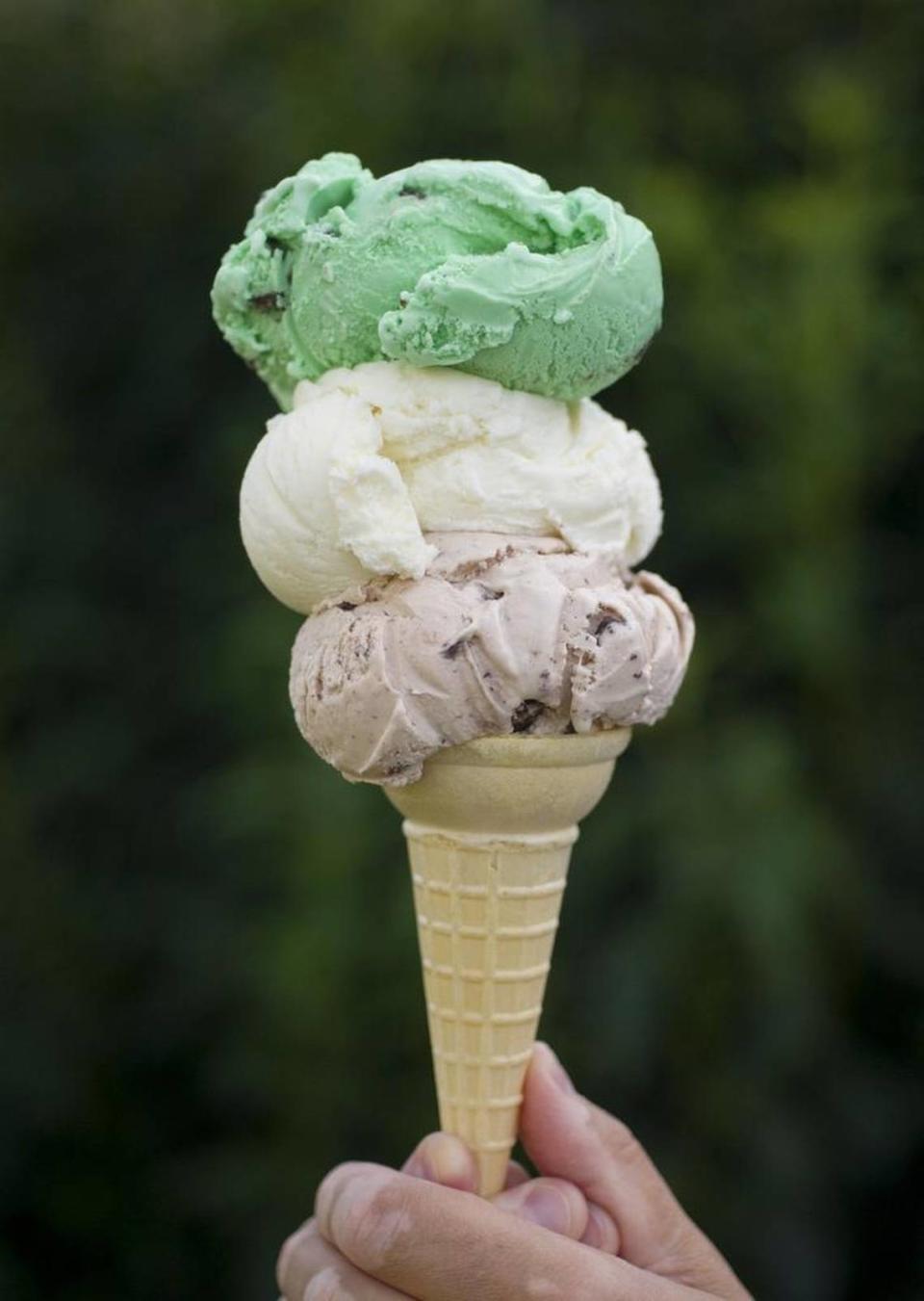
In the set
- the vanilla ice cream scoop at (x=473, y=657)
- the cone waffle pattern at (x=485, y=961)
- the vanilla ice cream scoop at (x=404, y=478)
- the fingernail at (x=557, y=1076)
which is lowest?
the fingernail at (x=557, y=1076)

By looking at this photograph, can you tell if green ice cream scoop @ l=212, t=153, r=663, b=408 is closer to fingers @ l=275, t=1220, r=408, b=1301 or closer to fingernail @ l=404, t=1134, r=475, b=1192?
fingernail @ l=404, t=1134, r=475, b=1192

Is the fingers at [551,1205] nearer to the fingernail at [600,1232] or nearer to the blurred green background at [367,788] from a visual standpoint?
the fingernail at [600,1232]

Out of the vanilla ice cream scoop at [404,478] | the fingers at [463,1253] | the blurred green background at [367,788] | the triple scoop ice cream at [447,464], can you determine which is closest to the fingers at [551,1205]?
the fingers at [463,1253]

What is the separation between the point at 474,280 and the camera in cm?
207

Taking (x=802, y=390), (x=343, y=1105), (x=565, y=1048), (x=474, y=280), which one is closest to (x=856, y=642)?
(x=802, y=390)

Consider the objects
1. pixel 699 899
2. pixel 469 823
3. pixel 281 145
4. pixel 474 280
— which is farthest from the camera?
pixel 281 145

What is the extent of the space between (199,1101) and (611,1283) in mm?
2102

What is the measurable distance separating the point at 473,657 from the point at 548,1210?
791 mm

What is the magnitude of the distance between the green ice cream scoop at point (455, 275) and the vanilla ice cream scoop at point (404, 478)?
0.04 m

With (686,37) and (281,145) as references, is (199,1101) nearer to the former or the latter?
(281,145)

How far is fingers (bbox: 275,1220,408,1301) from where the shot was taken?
2180 mm

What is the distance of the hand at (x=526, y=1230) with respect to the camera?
83.5 inches

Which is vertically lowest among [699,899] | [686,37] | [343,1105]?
[343,1105]

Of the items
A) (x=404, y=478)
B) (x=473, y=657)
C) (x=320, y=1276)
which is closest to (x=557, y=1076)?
(x=320, y=1276)
